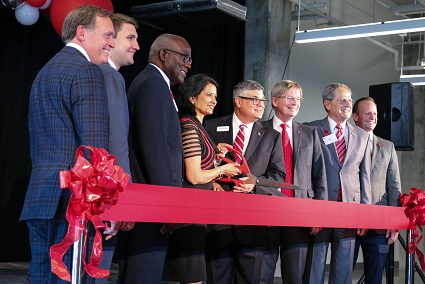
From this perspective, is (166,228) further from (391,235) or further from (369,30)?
(369,30)

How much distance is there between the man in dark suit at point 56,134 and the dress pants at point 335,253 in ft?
7.20

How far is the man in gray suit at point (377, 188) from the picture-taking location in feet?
15.3

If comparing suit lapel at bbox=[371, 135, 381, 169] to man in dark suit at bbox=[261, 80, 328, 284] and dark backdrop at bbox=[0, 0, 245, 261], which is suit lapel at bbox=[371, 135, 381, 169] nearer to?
man in dark suit at bbox=[261, 80, 328, 284]

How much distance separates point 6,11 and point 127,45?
4.69m

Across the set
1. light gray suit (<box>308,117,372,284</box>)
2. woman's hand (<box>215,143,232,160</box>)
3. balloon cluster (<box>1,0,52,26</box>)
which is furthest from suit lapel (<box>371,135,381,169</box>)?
balloon cluster (<box>1,0,52,26</box>)

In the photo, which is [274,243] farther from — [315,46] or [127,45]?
[315,46]

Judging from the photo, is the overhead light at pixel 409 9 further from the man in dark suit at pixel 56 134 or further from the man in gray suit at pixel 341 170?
the man in dark suit at pixel 56 134

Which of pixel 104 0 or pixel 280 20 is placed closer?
pixel 104 0

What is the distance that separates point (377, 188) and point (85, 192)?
3064mm

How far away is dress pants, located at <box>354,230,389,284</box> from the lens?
183 inches

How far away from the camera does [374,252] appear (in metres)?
4.66

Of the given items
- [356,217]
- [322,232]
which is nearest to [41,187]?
[356,217]

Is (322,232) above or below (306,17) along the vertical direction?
below

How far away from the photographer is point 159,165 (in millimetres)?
2754
